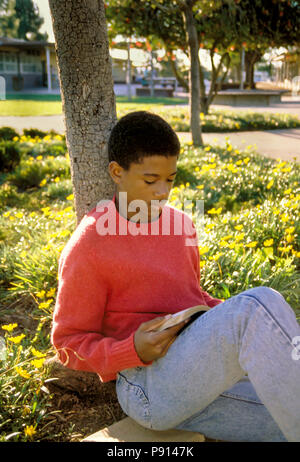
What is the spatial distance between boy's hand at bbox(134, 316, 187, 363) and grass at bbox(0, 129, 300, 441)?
0.43 meters

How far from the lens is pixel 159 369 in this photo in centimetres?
157

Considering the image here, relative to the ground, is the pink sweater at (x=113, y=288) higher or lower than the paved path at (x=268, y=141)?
lower

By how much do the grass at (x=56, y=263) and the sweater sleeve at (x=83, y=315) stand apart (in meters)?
0.19

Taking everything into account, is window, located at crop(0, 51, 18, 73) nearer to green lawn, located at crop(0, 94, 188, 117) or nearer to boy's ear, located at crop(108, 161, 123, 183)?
green lawn, located at crop(0, 94, 188, 117)

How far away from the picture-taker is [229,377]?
153 cm

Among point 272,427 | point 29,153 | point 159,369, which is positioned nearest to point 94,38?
point 159,369

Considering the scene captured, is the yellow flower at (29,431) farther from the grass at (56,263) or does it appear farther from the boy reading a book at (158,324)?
the boy reading a book at (158,324)

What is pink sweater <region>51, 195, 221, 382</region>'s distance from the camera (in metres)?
1.64

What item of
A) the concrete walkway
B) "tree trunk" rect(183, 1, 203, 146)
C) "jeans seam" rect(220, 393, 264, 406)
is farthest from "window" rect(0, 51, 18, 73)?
"jeans seam" rect(220, 393, 264, 406)

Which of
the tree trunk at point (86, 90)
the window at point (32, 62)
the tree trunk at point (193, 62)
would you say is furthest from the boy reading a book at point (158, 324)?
the window at point (32, 62)

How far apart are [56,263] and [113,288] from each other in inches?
45.9

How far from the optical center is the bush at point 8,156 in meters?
6.40

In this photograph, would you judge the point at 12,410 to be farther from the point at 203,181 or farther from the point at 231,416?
the point at 203,181

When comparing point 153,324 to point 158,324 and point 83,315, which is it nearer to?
point 158,324
